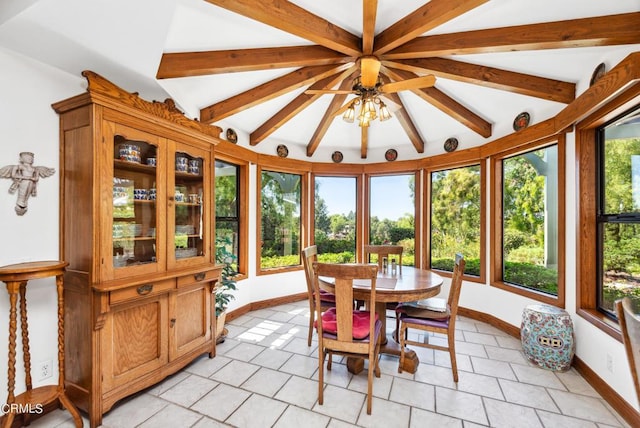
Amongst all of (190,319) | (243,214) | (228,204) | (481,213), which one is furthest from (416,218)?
(190,319)

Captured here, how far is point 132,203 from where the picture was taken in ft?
7.43

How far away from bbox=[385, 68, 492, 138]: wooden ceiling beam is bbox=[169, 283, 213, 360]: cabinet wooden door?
→ 281 cm

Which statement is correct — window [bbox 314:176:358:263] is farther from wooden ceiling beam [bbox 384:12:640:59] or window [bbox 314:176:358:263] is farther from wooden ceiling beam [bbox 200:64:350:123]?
wooden ceiling beam [bbox 384:12:640:59]

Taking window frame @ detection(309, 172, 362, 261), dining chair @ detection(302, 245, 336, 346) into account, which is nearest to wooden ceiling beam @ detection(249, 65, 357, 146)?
window frame @ detection(309, 172, 362, 261)

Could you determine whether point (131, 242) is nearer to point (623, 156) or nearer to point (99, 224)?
point (99, 224)

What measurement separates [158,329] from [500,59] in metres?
3.70

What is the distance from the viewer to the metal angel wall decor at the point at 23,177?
1.87 meters

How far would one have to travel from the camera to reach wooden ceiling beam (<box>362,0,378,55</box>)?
175 cm

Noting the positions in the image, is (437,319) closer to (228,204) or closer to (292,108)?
(292,108)

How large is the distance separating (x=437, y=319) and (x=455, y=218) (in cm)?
218

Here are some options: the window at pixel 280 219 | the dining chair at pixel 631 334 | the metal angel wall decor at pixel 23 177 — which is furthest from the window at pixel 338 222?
the dining chair at pixel 631 334

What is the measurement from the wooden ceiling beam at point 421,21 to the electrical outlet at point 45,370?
339 cm

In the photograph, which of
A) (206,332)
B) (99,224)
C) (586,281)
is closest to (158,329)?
(206,332)

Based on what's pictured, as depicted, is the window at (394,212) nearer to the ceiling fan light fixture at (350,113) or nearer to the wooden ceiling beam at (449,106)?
the wooden ceiling beam at (449,106)
